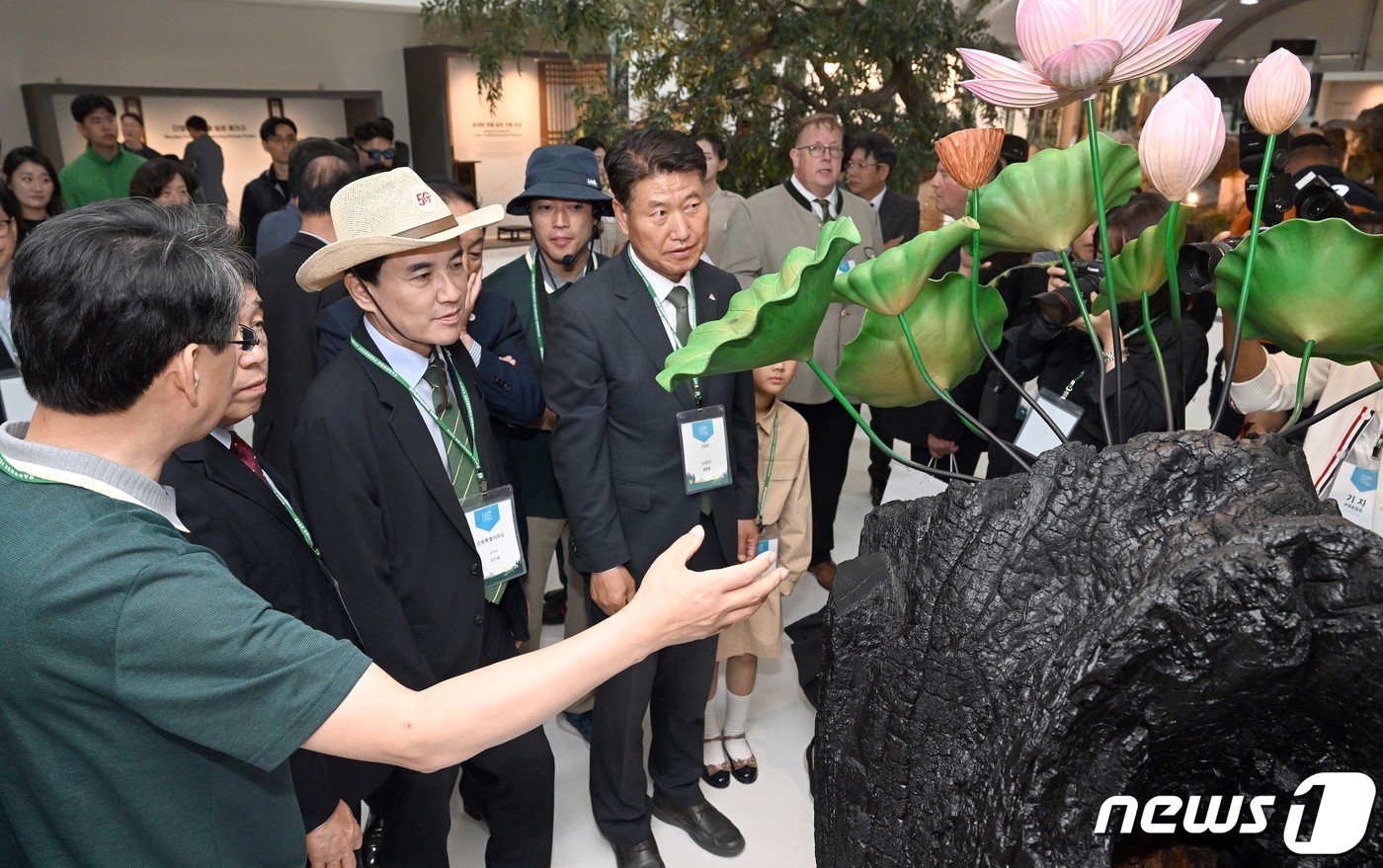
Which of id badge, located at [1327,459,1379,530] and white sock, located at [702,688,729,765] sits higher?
id badge, located at [1327,459,1379,530]

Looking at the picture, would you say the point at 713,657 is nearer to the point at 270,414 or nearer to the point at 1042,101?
the point at 270,414

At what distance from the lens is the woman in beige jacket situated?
261cm

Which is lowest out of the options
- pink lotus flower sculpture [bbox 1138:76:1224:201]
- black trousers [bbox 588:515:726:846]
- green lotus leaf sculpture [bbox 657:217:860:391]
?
black trousers [bbox 588:515:726:846]

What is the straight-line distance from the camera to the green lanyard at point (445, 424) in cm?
176

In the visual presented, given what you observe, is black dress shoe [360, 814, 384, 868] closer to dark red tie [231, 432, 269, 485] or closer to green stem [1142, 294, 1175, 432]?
dark red tie [231, 432, 269, 485]

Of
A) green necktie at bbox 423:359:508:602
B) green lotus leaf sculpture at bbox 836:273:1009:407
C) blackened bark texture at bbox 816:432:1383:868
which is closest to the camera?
blackened bark texture at bbox 816:432:1383:868

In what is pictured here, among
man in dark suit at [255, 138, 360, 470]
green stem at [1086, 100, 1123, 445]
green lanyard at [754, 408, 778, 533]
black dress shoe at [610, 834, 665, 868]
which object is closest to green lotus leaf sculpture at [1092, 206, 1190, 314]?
green stem at [1086, 100, 1123, 445]

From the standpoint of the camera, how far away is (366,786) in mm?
1730

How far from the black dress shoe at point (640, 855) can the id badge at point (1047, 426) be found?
4.02ft

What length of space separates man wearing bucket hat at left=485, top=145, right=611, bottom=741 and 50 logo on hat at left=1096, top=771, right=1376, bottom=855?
5.61ft

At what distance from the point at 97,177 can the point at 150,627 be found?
5137 millimetres

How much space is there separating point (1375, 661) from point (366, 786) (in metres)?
1.52

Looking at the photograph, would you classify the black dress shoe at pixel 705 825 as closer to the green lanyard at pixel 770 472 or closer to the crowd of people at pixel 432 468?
the crowd of people at pixel 432 468

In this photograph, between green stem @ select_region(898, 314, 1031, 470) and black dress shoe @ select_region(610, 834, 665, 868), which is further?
black dress shoe @ select_region(610, 834, 665, 868)
